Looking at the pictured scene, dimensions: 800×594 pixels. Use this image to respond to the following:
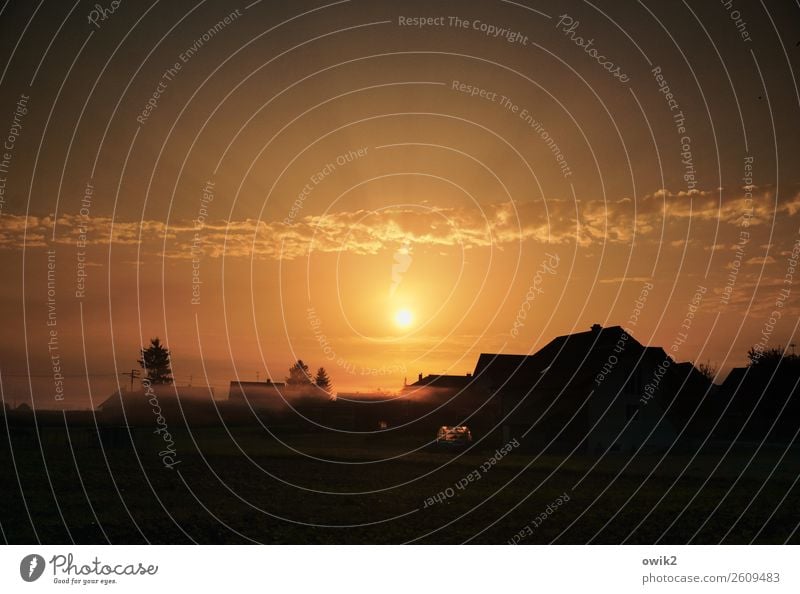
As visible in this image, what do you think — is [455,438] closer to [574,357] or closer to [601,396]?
[601,396]

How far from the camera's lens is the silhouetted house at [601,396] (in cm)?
4681

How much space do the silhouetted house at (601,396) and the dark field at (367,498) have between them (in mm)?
3686

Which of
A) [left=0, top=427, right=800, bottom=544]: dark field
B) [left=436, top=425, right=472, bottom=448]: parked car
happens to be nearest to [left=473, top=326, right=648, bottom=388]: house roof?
[left=436, top=425, right=472, bottom=448]: parked car

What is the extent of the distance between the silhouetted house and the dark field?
12.1ft

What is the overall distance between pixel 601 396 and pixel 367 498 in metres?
24.1

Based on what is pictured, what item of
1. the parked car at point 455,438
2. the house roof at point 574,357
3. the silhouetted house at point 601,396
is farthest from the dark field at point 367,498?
the house roof at point 574,357

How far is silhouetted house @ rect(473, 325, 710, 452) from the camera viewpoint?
154ft

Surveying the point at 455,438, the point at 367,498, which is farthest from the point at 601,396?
the point at 367,498

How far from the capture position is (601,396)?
47562 mm

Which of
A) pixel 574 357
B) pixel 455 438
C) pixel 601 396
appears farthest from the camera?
pixel 574 357

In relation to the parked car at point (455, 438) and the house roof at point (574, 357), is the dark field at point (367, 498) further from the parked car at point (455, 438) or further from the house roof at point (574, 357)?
the house roof at point (574, 357)
